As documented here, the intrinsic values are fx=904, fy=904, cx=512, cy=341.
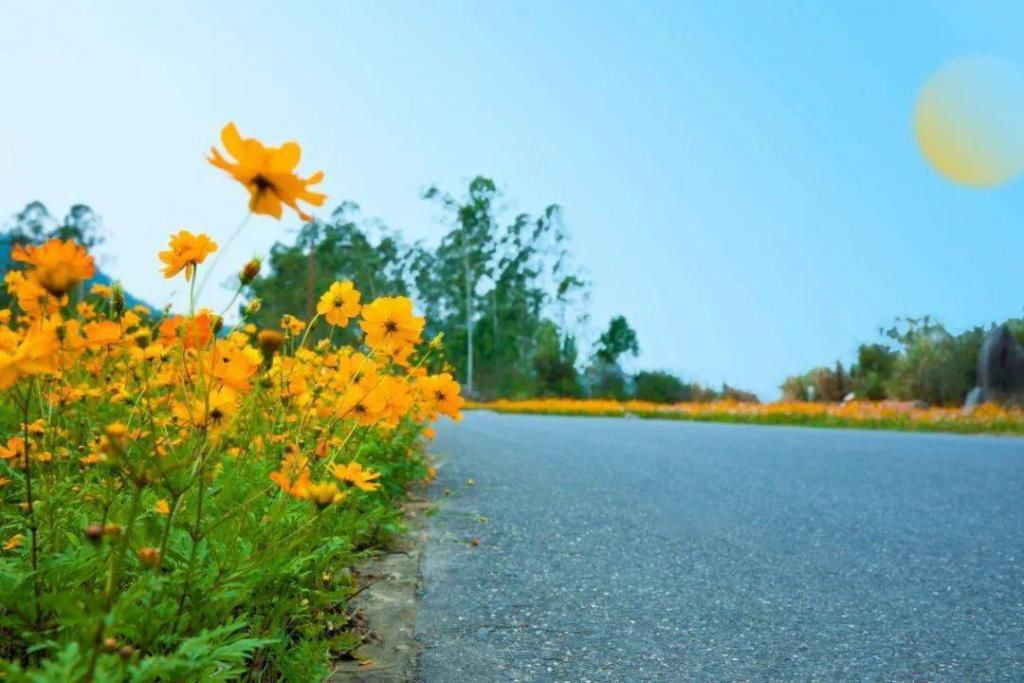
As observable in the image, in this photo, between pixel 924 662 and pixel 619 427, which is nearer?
pixel 924 662

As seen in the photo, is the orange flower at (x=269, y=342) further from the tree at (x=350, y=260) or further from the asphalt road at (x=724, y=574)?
the tree at (x=350, y=260)

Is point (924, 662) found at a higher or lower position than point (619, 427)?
lower

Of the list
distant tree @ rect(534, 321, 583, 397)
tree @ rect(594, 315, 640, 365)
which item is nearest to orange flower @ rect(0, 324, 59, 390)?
distant tree @ rect(534, 321, 583, 397)

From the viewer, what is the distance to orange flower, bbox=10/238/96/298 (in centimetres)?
115

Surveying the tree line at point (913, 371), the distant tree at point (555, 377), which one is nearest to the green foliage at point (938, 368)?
the tree line at point (913, 371)

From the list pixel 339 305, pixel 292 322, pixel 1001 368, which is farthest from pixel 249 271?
pixel 1001 368

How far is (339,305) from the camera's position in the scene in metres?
2.30

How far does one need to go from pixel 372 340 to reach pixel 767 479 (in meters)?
4.32

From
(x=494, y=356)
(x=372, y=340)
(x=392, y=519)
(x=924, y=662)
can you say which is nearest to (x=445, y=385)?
(x=372, y=340)

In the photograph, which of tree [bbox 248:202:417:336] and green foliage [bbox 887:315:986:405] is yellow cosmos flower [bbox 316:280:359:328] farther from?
tree [bbox 248:202:417:336]

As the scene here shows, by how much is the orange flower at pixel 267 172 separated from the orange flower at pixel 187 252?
597 mm

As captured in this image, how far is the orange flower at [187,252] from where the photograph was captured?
1.75 meters

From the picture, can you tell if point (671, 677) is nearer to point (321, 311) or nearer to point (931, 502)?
point (321, 311)

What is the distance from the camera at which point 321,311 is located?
2.23 meters
